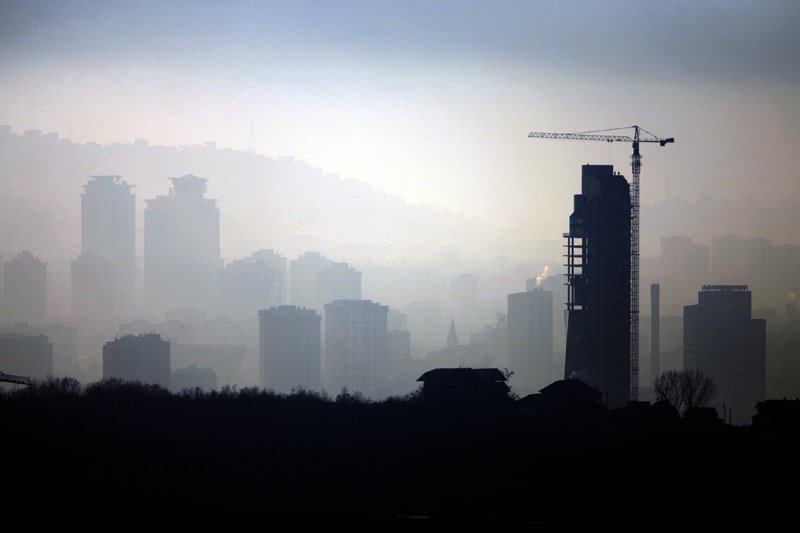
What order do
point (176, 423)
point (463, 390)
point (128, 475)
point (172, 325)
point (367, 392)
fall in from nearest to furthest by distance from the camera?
point (128, 475) → point (176, 423) → point (463, 390) → point (367, 392) → point (172, 325)

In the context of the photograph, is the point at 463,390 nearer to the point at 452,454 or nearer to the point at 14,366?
the point at 452,454

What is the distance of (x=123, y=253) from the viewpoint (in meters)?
187

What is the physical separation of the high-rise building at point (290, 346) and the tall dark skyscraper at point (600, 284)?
47204 millimetres

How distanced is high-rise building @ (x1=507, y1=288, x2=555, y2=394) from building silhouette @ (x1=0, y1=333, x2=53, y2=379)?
54361mm

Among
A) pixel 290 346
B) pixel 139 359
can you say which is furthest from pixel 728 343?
pixel 139 359

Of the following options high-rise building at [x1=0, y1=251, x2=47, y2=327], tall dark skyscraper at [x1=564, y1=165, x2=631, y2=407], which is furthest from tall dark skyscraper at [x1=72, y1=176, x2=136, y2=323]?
tall dark skyscraper at [x1=564, y1=165, x2=631, y2=407]

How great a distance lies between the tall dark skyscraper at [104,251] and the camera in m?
171

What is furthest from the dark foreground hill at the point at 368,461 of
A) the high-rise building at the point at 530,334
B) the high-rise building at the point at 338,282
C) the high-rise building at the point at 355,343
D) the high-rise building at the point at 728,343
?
the high-rise building at the point at 338,282

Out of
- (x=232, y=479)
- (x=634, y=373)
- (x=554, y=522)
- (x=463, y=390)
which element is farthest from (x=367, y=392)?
(x=554, y=522)

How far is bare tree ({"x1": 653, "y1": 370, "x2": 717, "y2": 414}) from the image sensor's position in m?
106

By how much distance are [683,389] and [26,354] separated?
66.4 meters

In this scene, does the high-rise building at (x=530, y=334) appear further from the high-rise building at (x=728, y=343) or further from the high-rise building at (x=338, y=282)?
the high-rise building at (x=338, y=282)

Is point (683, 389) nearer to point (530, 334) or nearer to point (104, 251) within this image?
point (530, 334)

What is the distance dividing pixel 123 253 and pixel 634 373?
90.1 meters
